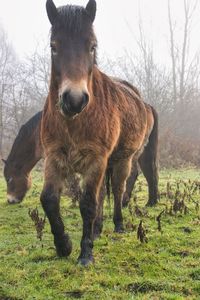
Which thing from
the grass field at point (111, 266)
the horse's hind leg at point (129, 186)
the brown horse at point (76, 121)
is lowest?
the grass field at point (111, 266)

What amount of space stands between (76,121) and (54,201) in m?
0.84

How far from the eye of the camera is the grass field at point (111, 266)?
132 inches

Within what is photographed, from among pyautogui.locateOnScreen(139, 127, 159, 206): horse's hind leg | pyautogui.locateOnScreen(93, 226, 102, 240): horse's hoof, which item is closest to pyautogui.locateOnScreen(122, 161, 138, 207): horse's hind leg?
pyautogui.locateOnScreen(139, 127, 159, 206): horse's hind leg

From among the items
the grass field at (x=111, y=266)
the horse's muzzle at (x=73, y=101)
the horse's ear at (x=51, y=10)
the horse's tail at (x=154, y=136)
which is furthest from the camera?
the horse's tail at (x=154, y=136)

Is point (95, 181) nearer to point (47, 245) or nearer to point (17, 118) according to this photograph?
point (47, 245)

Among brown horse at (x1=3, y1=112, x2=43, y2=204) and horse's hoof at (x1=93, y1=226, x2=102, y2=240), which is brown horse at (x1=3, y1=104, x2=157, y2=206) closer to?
brown horse at (x1=3, y1=112, x2=43, y2=204)

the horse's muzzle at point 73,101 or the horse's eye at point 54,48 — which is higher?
the horse's eye at point 54,48

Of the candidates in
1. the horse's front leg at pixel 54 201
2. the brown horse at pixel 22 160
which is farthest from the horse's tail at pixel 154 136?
the horse's front leg at pixel 54 201

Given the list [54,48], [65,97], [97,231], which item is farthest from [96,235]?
[54,48]

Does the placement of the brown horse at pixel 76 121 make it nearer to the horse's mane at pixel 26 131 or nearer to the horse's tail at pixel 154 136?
the horse's tail at pixel 154 136

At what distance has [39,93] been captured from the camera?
26.9m

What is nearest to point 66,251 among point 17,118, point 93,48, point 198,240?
point 198,240

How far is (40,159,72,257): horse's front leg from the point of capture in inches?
156

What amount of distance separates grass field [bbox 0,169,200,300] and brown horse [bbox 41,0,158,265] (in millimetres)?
310
